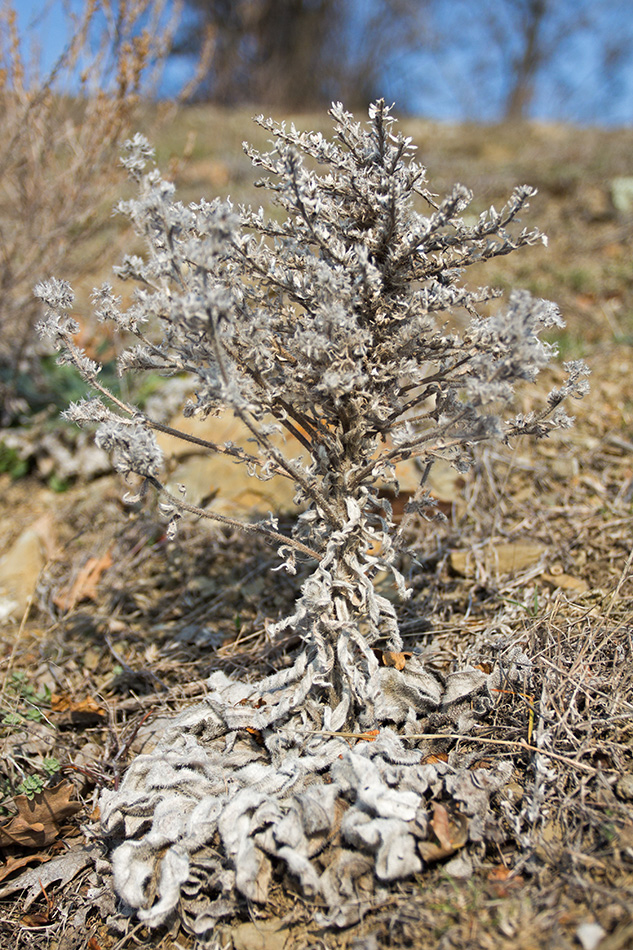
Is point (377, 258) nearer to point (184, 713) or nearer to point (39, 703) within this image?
point (184, 713)

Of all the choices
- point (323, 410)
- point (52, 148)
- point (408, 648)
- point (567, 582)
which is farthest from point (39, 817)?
point (52, 148)

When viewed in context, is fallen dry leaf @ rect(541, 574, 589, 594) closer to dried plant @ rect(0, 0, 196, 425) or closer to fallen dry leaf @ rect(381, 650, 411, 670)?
fallen dry leaf @ rect(381, 650, 411, 670)

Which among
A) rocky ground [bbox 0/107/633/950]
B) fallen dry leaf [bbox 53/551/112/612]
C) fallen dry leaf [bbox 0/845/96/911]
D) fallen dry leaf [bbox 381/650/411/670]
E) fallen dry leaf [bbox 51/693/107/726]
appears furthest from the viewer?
fallen dry leaf [bbox 53/551/112/612]

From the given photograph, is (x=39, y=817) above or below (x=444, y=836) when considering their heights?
below

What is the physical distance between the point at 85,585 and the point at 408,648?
5.13 feet

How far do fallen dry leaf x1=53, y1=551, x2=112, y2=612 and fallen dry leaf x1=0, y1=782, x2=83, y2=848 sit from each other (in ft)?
3.08

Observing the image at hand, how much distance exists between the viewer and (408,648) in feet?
7.11

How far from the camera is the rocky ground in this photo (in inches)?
55.4

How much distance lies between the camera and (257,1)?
44.6 feet

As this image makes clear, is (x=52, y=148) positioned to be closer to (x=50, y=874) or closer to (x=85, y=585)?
(x=85, y=585)

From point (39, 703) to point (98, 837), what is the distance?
75cm

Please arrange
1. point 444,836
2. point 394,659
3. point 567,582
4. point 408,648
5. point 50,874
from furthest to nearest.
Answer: point 567,582 → point 408,648 → point 394,659 → point 50,874 → point 444,836

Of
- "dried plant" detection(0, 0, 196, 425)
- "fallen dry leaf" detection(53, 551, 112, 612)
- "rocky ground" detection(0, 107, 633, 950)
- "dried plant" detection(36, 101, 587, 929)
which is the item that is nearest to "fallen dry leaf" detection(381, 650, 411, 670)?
"dried plant" detection(36, 101, 587, 929)

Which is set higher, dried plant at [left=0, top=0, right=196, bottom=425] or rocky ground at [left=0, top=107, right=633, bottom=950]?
dried plant at [left=0, top=0, right=196, bottom=425]
